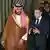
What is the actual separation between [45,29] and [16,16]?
24 centimetres

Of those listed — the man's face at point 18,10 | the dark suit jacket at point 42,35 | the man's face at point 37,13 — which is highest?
the man's face at point 18,10

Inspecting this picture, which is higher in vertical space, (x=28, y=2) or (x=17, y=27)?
(x=28, y=2)

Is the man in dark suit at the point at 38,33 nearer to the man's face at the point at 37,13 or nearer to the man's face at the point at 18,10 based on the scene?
the man's face at the point at 37,13

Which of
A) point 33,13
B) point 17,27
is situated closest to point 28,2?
point 33,13

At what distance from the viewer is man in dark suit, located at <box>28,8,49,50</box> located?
1182 millimetres

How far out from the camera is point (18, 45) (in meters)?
1.23

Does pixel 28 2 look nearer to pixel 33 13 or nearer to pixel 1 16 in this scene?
pixel 33 13

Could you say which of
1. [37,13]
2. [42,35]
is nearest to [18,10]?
[37,13]

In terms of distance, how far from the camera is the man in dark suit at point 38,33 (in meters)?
1.18

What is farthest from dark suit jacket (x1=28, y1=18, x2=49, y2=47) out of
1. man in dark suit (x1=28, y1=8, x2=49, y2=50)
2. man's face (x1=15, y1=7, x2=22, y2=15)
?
man's face (x1=15, y1=7, x2=22, y2=15)

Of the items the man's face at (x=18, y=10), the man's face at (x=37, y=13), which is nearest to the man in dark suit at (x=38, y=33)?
the man's face at (x=37, y=13)

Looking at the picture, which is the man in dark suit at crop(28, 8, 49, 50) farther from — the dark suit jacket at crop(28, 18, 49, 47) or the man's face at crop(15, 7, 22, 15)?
the man's face at crop(15, 7, 22, 15)

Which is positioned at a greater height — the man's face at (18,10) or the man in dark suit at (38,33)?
the man's face at (18,10)

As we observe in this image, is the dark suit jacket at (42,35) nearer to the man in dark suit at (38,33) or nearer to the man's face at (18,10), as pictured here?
the man in dark suit at (38,33)
